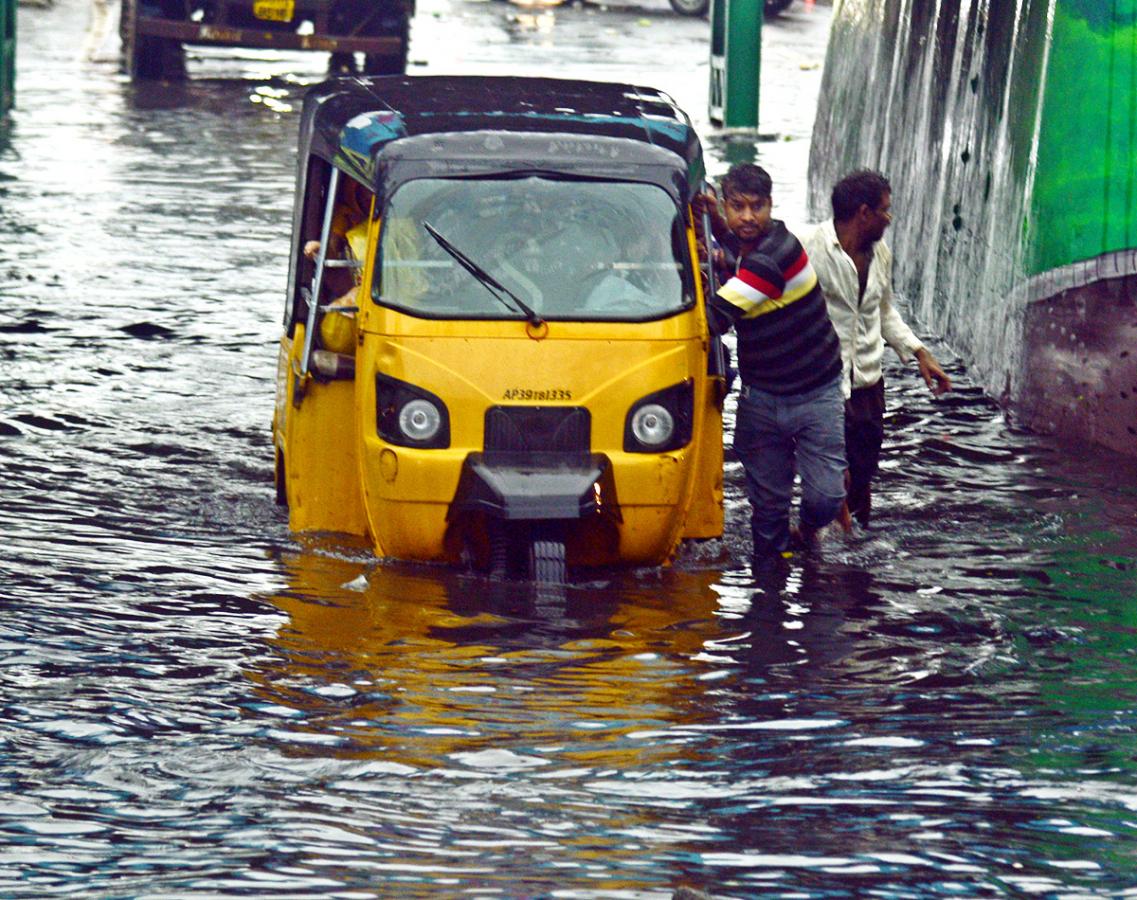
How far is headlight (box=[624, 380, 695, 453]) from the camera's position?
25.9 ft

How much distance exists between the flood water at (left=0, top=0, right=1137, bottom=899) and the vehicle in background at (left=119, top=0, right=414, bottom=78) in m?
12.1

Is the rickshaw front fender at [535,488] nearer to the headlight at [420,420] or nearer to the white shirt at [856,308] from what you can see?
the headlight at [420,420]

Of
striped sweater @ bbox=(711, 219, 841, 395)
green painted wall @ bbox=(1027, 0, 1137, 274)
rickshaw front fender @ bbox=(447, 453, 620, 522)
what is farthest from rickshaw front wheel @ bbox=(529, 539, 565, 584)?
green painted wall @ bbox=(1027, 0, 1137, 274)

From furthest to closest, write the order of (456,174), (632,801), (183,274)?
(183,274)
(456,174)
(632,801)

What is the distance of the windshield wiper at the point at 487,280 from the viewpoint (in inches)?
310

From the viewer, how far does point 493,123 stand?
8242mm

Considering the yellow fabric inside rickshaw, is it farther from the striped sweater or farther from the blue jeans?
the blue jeans

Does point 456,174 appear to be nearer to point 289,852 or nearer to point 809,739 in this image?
point 809,739

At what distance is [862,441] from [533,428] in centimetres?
170

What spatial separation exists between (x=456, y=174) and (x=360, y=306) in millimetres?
600

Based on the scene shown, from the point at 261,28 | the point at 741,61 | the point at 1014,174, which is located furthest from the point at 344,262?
the point at 261,28

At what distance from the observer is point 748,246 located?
805 centimetres

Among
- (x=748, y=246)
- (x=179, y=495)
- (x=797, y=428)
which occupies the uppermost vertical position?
(x=748, y=246)

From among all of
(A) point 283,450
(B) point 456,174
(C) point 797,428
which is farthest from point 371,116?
(C) point 797,428
